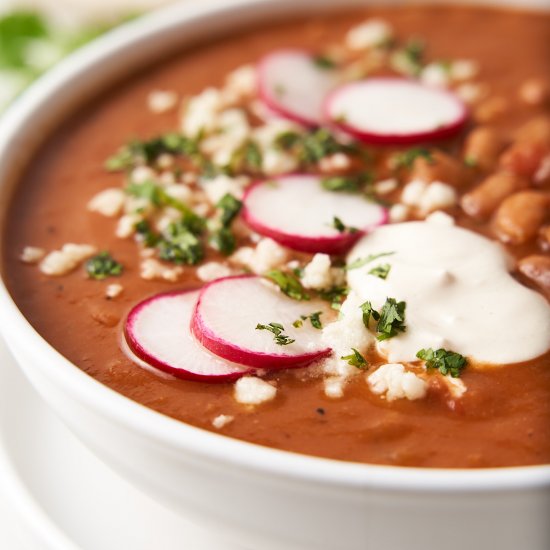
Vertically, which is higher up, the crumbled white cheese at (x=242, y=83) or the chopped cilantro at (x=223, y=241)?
the crumbled white cheese at (x=242, y=83)

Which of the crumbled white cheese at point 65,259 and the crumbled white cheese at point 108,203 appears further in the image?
the crumbled white cheese at point 108,203

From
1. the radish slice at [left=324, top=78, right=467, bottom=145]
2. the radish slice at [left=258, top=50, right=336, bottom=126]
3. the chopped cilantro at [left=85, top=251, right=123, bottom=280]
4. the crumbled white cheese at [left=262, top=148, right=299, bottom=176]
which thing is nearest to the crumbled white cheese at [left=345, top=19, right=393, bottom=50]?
the radish slice at [left=258, top=50, right=336, bottom=126]

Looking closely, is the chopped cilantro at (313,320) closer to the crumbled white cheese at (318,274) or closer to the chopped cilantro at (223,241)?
the crumbled white cheese at (318,274)

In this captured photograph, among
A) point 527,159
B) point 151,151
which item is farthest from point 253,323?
point 527,159

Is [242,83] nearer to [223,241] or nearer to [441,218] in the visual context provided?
[223,241]

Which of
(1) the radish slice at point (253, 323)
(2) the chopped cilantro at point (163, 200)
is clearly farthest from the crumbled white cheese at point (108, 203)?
(1) the radish slice at point (253, 323)

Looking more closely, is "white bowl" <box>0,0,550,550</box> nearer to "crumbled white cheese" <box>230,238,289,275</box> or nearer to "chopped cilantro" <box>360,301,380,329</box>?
"chopped cilantro" <box>360,301,380,329</box>
